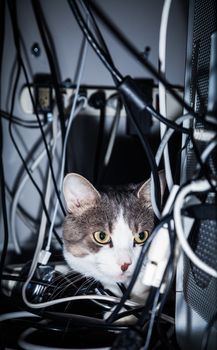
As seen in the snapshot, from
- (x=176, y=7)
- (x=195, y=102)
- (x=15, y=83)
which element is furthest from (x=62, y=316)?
(x=176, y=7)

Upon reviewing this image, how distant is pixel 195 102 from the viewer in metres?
0.53

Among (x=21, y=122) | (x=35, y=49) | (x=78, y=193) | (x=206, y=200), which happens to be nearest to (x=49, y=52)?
(x=35, y=49)

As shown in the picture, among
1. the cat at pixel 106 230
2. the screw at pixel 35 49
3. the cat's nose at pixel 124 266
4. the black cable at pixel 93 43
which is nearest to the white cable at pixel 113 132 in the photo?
the cat at pixel 106 230

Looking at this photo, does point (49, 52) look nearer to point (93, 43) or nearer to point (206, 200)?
point (93, 43)

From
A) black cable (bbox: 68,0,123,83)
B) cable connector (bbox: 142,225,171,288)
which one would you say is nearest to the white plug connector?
cable connector (bbox: 142,225,171,288)

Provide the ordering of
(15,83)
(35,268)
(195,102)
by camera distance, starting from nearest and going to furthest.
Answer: (195,102), (35,268), (15,83)

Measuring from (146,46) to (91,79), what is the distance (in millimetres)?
192

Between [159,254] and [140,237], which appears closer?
[159,254]

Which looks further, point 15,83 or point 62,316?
point 15,83

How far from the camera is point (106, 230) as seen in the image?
72 cm

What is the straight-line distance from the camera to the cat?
678 millimetres

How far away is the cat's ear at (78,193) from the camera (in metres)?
0.72

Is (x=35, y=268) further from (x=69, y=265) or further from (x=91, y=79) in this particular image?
(x=91, y=79)

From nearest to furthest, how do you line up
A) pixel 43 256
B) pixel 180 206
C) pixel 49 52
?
1. pixel 180 206
2. pixel 43 256
3. pixel 49 52
